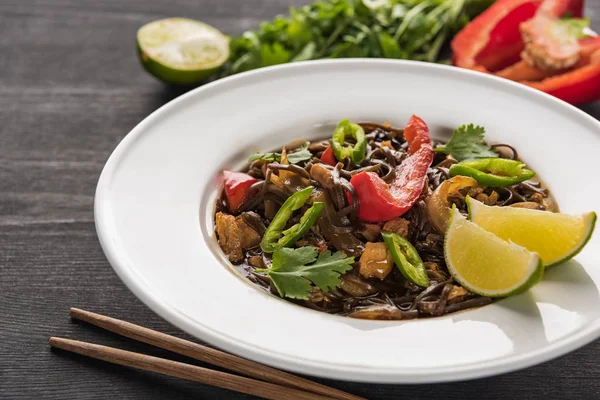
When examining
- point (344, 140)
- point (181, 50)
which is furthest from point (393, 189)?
point (181, 50)

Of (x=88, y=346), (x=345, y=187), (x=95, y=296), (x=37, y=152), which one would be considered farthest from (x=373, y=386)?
(x=37, y=152)

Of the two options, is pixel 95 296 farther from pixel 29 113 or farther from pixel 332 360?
pixel 29 113

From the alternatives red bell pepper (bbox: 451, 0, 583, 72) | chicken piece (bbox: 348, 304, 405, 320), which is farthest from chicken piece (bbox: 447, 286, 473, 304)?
red bell pepper (bbox: 451, 0, 583, 72)

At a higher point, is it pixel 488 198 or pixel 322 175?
pixel 488 198

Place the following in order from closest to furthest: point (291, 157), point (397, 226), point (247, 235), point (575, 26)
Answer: point (397, 226)
point (247, 235)
point (291, 157)
point (575, 26)

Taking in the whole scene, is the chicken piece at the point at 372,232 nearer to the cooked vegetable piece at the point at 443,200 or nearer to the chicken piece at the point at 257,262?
the cooked vegetable piece at the point at 443,200

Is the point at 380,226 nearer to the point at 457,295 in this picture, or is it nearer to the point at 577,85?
the point at 457,295
